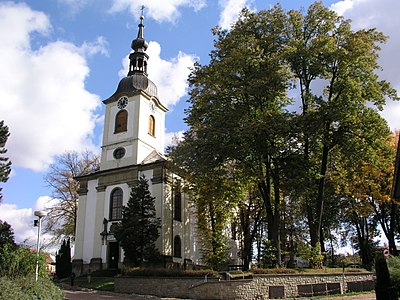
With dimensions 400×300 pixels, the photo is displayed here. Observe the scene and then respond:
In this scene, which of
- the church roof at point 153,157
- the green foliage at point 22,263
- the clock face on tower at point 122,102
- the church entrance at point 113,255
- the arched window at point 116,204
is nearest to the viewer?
the green foliage at point 22,263

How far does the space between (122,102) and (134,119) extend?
2527 millimetres

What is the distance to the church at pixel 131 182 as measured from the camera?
33.4 metres

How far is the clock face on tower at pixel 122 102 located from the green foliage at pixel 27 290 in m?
27.2

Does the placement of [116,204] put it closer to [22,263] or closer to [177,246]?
[177,246]

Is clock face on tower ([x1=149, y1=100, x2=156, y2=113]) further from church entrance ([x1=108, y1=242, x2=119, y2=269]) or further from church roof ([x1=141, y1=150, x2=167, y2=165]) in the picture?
church entrance ([x1=108, y1=242, x2=119, y2=269])

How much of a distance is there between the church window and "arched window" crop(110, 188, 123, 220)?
15.3 ft

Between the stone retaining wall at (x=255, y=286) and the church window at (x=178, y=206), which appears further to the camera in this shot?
the church window at (x=178, y=206)

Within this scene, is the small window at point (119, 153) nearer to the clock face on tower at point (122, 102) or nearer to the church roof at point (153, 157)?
the church roof at point (153, 157)

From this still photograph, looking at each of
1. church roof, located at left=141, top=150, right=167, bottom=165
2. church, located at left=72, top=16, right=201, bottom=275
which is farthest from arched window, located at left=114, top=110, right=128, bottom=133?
church roof, located at left=141, top=150, right=167, bottom=165

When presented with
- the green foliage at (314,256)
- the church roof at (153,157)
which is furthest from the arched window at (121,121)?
the green foliage at (314,256)

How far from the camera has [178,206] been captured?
35.6 meters

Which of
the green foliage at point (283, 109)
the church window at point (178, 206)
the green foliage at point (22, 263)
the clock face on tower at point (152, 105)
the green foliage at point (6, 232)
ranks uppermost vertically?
the clock face on tower at point (152, 105)

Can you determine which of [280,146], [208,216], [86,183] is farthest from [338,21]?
[86,183]

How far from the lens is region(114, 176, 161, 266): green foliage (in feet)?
97.4
